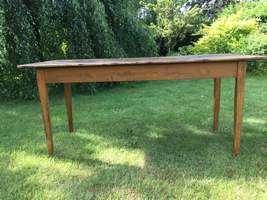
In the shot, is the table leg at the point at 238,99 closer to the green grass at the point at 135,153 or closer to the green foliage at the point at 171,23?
the green grass at the point at 135,153

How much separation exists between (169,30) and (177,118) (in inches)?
211

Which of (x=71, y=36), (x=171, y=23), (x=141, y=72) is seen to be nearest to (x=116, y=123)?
(x=141, y=72)

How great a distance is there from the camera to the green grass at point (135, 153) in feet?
6.24

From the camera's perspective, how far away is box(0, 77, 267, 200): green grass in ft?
6.24

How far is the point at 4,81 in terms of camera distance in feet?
15.8

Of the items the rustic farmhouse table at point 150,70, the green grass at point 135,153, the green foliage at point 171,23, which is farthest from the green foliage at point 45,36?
the green foliage at point 171,23

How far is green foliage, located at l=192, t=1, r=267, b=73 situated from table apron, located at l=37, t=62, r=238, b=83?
493cm

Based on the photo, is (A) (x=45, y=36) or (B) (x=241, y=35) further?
(B) (x=241, y=35)

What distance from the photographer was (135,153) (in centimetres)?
250

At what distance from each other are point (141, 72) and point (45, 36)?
309 centimetres

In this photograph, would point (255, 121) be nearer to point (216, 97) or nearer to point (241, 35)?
point (216, 97)

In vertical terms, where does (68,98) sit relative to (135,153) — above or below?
above

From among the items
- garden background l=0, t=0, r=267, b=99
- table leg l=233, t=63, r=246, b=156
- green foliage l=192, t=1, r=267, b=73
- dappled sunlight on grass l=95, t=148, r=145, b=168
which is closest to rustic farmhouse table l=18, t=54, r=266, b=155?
table leg l=233, t=63, r=246, b=156

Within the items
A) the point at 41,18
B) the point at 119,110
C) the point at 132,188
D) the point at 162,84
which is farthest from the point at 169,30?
the point at 132,188
